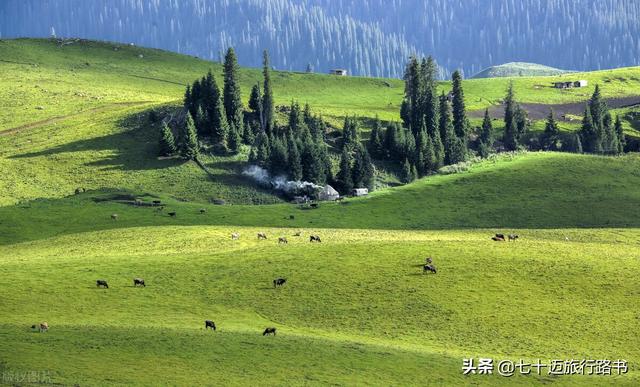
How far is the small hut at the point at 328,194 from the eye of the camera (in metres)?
149

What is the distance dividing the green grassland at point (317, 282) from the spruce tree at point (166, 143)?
499 inches

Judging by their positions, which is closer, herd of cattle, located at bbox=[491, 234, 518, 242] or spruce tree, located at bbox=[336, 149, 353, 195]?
herd of cattle, located at bbox=[491, 234, 518, 242]

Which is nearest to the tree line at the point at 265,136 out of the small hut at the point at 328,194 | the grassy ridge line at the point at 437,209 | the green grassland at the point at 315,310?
the small hut at the point at 328,194

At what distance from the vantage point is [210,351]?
5716cm

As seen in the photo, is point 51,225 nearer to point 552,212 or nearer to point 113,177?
point 113,177

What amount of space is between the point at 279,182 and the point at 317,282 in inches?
3090

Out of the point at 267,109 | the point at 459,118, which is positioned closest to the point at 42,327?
the point at 267,109

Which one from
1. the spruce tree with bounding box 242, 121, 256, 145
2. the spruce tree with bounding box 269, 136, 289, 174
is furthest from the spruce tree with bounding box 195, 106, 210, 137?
the spruce tree with bounding box 269, 136, 289, 174

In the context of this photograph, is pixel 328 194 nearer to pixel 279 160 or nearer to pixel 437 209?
pixel 279 160

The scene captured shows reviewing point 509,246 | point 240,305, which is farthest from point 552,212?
point 240,305

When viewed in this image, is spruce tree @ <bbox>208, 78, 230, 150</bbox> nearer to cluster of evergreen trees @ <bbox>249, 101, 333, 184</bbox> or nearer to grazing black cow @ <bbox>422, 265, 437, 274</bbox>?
cluster of evergreen trees @ <bbox>249, 101, 333, 184</bbox>

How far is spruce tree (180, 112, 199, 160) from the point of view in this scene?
160 m

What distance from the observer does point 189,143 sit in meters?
160

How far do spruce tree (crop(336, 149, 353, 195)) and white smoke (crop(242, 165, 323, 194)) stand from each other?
764 cm
